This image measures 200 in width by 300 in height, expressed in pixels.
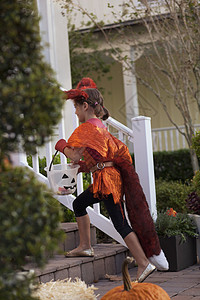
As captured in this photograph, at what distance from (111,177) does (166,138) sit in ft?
25.8

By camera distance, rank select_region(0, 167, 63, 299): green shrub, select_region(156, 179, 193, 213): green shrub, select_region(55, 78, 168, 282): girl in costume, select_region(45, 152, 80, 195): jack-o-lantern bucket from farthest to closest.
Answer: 1. select_region(156, 179, 193, 213): green shrub
2. select_region(55, 78, 168, 282): girl in costume
3. select_region(45, 152, 80, 195): jack-o-lantern bucket
4. select_region(0, 167, 63, 299): green shrub

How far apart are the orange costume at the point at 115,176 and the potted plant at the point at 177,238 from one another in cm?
63

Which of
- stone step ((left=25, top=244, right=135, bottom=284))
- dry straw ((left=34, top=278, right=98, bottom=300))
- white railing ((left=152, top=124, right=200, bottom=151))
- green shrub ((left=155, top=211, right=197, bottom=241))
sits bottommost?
stone step ((left=25, top=244, right=135, bottom=284))

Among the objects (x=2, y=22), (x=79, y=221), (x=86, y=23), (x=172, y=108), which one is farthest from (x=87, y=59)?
(x=2, y=22)

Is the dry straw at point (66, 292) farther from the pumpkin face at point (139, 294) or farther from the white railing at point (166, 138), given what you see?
the white railing at point (166, 138)

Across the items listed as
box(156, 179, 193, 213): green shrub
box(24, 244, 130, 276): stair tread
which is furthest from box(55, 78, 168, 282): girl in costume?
box(156, 179, 193, 213): green shrub

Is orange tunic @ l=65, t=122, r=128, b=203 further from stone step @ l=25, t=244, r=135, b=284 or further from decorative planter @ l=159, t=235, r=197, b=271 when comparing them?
decorative planter @ l=159, t=235, r=197, b=271

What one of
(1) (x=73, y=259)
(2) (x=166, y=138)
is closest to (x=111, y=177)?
(1) (x=73, y=259)

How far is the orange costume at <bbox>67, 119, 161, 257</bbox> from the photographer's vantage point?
3.77 metres

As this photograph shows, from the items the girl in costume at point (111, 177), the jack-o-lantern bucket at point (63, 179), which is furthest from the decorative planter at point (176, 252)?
the jack-o-lantern bucket at point (63, 179)

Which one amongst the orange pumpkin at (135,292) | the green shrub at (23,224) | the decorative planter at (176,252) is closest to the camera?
the green shrub at (23,224)

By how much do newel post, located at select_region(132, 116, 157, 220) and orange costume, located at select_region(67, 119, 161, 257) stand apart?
0.70 m

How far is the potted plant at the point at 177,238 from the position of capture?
4496 millimetres

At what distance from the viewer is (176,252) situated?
4.49m
